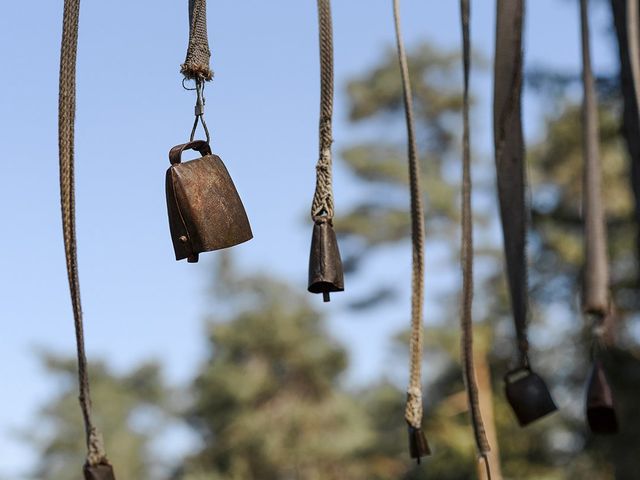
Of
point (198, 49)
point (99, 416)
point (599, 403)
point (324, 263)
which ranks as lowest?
point (99, 416)

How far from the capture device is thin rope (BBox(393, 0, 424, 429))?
2.71m

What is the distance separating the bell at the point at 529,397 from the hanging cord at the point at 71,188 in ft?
3.59

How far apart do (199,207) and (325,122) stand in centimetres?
37

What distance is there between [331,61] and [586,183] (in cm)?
64

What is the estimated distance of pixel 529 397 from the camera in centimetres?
279

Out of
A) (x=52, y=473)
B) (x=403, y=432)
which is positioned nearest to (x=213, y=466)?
(x=403, y=432)

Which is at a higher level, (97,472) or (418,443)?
(97,472)

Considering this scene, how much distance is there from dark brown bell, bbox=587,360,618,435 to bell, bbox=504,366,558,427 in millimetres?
178

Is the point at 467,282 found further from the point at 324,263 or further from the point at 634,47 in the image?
the point at 634,47

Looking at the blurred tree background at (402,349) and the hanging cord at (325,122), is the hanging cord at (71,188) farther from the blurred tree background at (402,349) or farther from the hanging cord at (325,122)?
the blurred tree background at (402,349)

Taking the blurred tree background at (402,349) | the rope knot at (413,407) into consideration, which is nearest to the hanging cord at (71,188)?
the rope knot at (413,407)

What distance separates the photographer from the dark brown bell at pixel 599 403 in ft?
8.23

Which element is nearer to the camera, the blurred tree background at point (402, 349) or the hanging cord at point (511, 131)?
the hanging cord at point (511, 131)

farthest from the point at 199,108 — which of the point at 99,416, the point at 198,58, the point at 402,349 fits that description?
the point at 99,416
